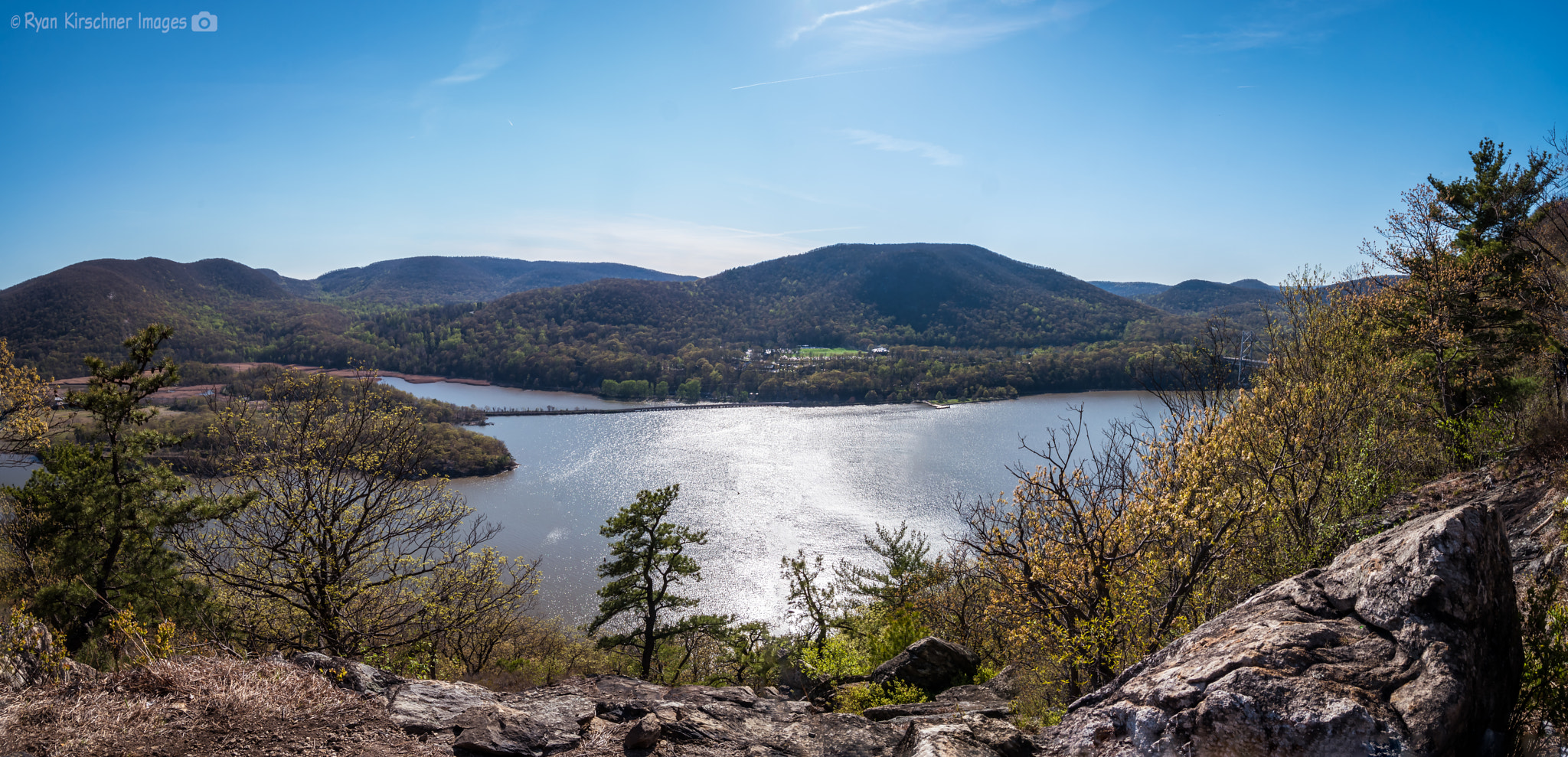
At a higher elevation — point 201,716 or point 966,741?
point 201,716

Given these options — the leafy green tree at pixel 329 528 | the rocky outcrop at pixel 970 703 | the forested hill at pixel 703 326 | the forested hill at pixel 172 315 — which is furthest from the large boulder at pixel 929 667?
the forested hill at pixel 703 326

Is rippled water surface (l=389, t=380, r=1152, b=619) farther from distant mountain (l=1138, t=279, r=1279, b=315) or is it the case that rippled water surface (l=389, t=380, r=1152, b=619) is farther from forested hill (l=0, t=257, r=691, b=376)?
distant mountain (l=1138, t=279, r=1279, b=315)

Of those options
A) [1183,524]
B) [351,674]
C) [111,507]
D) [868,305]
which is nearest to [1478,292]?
[1183,524]

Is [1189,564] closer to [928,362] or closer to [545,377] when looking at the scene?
[928,362]

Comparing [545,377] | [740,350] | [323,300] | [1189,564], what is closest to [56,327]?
[545,377]

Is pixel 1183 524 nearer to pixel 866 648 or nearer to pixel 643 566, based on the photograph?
pixel 866 648

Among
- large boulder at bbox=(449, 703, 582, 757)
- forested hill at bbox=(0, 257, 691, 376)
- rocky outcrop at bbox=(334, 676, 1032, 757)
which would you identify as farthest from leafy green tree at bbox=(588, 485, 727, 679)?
forested hill at bbox=(0, 257, 691, 376)
